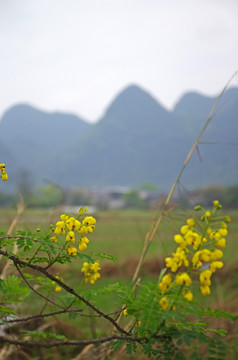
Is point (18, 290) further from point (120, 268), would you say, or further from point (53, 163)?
point (53, 163)

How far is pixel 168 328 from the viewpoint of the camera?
3.18ft

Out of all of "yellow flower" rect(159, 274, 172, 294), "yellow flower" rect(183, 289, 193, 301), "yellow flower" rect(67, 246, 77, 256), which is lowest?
"yellow flower" rect(183, 289, 193, 301)

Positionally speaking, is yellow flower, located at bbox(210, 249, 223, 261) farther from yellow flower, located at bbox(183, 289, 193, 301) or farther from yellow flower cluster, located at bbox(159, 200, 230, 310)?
yellow flower, located at bbox(183, 289, 193, 301)

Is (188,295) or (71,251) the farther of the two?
(71,251)

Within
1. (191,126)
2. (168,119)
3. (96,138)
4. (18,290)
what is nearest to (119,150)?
(96,138)

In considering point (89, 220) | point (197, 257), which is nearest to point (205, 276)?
point (197, 257)

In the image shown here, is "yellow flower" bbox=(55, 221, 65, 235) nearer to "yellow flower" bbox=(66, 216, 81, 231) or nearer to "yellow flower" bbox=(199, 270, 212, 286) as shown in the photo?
"yellow flower" bbox=(66, 216, 81, 231)

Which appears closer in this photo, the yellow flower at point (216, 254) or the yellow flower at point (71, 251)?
the yellow flower at point (216, 254)

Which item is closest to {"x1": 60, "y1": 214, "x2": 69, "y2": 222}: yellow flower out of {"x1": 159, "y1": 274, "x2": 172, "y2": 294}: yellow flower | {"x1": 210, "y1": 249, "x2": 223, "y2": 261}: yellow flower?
{"x1": 159, "y1": 274, "x2": 172, "y2": 294}: yellow flower

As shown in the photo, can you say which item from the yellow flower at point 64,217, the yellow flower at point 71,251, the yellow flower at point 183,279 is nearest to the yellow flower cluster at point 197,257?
the yellow flower at point 183,279

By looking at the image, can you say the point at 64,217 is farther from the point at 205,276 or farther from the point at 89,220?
the point at 205,276

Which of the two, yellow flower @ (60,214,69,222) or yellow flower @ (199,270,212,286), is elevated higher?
yellow flower @ (60,214,69,222)

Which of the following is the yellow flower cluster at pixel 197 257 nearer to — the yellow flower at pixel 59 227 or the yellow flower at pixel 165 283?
the yellow flower at pixel 165 283

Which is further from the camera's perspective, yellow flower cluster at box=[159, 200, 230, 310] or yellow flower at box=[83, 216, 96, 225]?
yellow flower at box=[83, 216, 96, 225]
